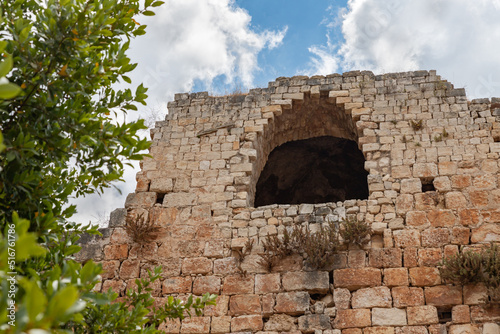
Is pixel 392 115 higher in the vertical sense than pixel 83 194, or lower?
higher

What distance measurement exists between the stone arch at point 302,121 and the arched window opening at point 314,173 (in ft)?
7.13

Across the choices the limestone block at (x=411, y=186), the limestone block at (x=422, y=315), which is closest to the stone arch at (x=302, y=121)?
the limestone block at (x=411, y=186)

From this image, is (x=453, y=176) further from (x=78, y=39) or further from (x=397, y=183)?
(x=78, y=39)

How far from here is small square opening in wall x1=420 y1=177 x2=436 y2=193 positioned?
7.27m

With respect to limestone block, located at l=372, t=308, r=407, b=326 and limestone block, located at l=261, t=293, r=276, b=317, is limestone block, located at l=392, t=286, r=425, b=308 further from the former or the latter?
limestone block, located at l=261, t=293, r=276, b=317

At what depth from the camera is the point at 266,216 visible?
7.27m

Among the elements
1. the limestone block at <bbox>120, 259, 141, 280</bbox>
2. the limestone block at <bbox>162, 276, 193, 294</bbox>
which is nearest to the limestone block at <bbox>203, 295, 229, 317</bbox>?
the limestone block at <bbox>162, 276, 193, 294</bbox>

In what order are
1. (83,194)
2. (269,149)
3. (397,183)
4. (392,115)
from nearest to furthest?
1. (83,194)
2. (397,183)
3. (392,115)
4. (269,149)

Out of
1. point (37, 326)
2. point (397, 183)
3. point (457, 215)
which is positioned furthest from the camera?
point (397, 183)

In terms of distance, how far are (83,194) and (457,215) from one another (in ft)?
16.3

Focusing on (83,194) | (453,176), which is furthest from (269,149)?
(83,194)

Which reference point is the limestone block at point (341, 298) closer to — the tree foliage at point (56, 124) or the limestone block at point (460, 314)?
the limestone block at point (460, 314)

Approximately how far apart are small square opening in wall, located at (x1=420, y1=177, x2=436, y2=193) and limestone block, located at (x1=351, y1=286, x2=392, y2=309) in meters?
1.78

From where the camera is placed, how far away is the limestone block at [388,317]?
6055mm
